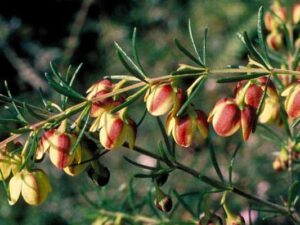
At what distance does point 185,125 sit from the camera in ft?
2.67

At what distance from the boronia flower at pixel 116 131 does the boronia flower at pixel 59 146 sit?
36mm

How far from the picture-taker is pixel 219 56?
3.35m

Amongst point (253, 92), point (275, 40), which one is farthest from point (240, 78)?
point (275, 40)

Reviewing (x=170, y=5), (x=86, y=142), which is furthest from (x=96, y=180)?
(x=170, y=5)

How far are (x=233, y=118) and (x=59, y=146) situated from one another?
0.66 feet

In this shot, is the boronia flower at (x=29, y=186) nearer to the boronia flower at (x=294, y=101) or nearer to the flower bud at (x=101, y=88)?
the flower bud at (x=101, y=88)

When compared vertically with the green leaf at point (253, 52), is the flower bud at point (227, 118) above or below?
below

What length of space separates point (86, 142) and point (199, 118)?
0.14 m

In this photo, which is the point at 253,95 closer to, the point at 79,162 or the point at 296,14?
the point at 79,162

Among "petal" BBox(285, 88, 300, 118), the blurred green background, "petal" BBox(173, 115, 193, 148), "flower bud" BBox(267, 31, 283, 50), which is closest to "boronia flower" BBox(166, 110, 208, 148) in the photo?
"petal" BBox(173, 115, 193, 148)

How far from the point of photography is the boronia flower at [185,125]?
82 centimetres

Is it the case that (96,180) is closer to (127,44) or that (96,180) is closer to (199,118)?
(199,118)

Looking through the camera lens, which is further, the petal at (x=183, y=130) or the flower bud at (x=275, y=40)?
the flower bud at (x=275, y=40)

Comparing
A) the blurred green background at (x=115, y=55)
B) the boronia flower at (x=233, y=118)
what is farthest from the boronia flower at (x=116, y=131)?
the blurred green background at (x=115, y=55)
